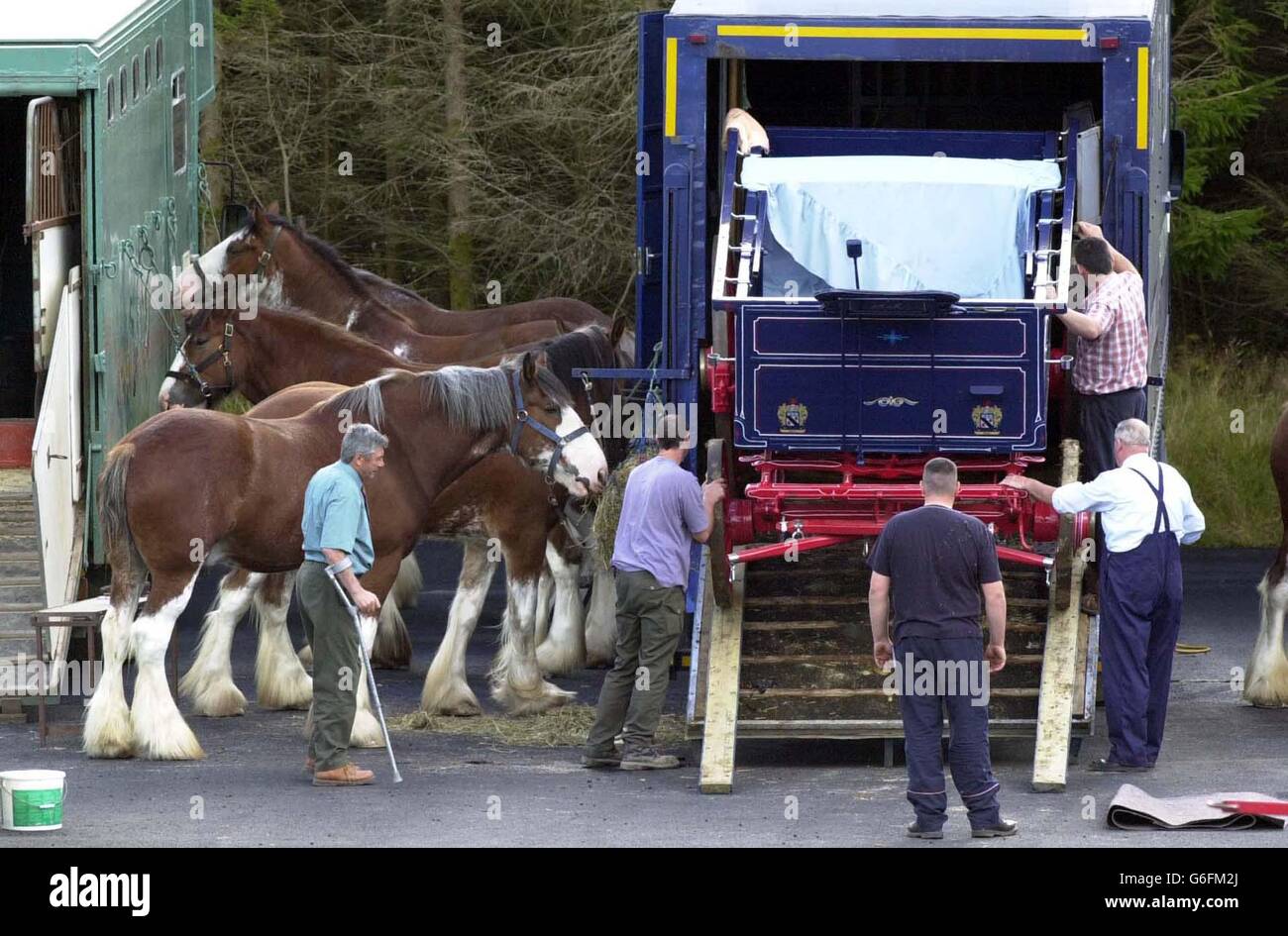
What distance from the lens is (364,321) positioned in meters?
14.9

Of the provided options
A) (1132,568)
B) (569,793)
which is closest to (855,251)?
(1132,568)

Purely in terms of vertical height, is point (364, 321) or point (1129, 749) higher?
point (364, 321)

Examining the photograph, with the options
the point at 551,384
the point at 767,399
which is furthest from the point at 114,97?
the point at 767,399

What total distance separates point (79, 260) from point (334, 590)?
17.6 feet

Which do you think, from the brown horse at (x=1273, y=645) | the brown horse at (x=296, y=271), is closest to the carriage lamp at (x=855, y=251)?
the brown horse at (x=1273, y=645)

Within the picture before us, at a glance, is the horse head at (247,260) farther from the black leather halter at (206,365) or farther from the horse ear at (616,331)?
the horse ear at (616,331)

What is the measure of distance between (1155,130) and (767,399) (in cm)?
343

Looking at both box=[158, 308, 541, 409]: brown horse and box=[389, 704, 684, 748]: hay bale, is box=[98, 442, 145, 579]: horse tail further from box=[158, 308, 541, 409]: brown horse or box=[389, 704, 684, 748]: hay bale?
box=[158, 308, 541, 409]: brown horse

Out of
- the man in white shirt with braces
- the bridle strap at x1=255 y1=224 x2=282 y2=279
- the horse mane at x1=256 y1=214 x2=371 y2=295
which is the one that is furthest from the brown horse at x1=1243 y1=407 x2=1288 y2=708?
the bridle strap at x1=255 y1=224 x2=282 y2=279

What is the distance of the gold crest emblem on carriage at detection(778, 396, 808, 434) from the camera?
10.4 meters

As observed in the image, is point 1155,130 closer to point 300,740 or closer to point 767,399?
point 767,399

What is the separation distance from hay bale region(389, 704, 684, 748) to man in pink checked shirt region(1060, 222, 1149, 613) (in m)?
2.43

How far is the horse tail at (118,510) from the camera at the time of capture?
35.8 ft

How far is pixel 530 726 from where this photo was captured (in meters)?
11.9
